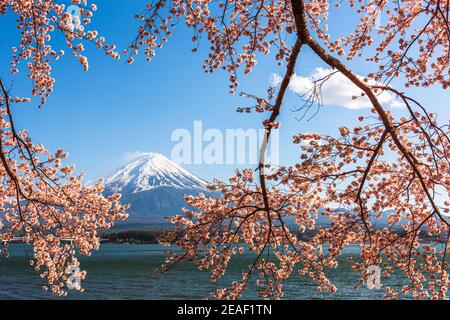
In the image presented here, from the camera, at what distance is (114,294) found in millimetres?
43594

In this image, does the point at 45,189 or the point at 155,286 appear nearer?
the point at 45,189

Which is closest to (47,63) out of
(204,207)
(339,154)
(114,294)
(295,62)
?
(204,207)

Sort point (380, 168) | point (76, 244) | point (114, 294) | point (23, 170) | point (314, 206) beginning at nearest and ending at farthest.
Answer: point (380, 168), point (314, 206), point (23, 170), point (76, 244), point (114, 294)

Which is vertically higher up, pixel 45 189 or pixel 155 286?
pixel 45 189

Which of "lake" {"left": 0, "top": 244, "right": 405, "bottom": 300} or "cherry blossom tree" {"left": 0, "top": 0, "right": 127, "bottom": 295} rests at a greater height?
"cherry blossom tree" {"left": 0, "top": 0, "right": 127, "bottom": 295}

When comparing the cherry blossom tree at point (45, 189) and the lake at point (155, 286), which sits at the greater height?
the cherry blossom tree at point (45, 189)

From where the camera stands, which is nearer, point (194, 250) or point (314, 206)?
point (194, 250)

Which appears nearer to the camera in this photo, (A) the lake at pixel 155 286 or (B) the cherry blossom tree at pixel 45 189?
(B) the cherry blossom tree at pixel 45 189

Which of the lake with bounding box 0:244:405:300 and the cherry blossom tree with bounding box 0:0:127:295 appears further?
the lake with bounding box 0:244:405:300

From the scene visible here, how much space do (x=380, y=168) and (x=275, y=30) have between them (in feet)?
10.9

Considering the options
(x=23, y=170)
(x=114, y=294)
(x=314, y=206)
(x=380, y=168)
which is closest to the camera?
(x=380, y=168)

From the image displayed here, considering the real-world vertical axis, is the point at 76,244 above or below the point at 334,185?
below

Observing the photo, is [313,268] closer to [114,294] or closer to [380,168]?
[380,168]
